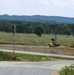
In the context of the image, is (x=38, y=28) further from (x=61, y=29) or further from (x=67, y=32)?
(x=61, y=29)

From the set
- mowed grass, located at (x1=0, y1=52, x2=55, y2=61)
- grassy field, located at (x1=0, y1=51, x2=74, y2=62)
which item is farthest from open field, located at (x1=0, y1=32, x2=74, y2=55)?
mowed grass, located at (x1=0, y1=52, x2=55, y2=61)

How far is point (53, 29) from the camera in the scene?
198 metres

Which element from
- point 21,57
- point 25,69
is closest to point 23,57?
point 21,57

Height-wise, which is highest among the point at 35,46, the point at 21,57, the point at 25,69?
the point at 25,69

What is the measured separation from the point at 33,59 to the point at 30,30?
133289 millimetres

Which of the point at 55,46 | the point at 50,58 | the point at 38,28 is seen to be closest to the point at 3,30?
the point at 38,28

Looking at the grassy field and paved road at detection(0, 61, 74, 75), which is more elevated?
paved road at detection(0, 61, 74, 75)

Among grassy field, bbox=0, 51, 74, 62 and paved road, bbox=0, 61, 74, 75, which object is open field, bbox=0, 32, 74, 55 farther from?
paved road, bbox=0, 61, 74, 75

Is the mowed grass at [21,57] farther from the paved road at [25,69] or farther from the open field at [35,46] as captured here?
the open field at [35,46]

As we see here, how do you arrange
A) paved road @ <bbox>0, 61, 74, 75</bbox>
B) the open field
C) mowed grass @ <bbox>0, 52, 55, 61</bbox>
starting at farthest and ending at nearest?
the open field
mowed grass @ <bbox>0, 52, 55, 61</bbox>
paved road @ <bbox>0, 61, 74, 75</bbox>

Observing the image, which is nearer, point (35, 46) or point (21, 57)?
point (21, 57)

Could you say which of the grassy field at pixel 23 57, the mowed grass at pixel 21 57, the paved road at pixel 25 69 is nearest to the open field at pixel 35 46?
the grassy field at pixel 23 57

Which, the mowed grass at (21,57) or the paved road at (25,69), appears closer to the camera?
the paved road at (25,69)

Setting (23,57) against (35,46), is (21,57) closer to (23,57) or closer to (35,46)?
(23,57)
